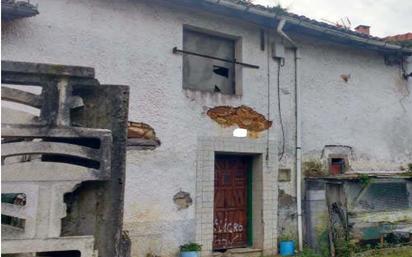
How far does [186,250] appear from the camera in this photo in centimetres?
707

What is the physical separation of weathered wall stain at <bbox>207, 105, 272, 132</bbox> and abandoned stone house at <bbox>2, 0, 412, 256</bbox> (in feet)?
0.09

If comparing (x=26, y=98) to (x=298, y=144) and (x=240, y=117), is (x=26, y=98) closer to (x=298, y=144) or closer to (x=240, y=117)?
(x=240, y=117)

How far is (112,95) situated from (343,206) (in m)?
6.10

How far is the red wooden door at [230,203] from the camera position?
800 centimetres

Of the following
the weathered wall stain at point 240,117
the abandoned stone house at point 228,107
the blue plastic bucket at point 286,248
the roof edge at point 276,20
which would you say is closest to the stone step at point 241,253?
the abandoned stone house at point 228,107

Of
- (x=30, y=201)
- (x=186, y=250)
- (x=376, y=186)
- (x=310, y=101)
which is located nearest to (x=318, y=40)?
(x=310, y=101)

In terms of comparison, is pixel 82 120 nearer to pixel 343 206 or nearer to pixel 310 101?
pixel 343 206

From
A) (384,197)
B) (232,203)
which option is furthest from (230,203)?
(384,197)

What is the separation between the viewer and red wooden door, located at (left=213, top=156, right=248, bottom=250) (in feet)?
26.2

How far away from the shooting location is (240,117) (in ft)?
26.5

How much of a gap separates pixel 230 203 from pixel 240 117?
5.49 feet

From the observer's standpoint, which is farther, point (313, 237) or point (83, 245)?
point (313, 237)

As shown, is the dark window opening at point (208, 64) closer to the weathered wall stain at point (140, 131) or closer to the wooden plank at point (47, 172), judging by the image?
the weathered wall stain at point (140, 131)

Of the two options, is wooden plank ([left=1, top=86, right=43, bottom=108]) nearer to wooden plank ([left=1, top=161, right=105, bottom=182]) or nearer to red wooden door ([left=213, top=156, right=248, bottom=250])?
wooden plank ([left=1, top=161, right=105, bottom=182])
